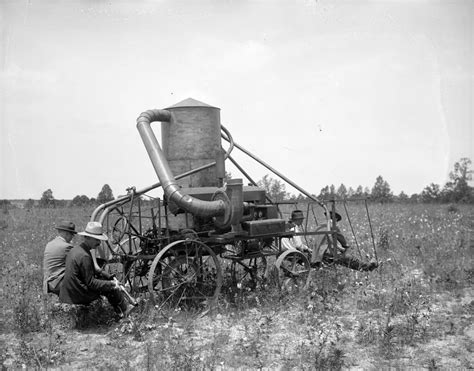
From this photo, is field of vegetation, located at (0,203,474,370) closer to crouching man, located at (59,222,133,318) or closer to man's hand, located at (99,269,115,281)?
crouching man, located at (59,222,133,318)

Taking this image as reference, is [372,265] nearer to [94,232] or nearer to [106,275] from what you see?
[106,275]

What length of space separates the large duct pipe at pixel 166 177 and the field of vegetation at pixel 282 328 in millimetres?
1648

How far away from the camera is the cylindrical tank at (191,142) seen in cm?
914

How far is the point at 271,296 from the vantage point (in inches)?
331

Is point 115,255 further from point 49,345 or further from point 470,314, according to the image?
point 470,314

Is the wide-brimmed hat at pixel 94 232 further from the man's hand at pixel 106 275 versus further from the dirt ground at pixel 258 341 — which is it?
the dirt ground at pixel 258 341

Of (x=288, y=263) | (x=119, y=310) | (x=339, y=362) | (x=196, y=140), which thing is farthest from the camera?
(x=288, y=263)

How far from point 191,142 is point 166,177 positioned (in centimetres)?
129

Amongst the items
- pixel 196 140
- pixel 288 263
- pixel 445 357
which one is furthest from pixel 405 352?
pixel 196 140

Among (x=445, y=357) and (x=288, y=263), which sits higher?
(x=288, y=263)

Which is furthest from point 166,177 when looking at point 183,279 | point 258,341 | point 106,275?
point 258,341

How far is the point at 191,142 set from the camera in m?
9.16

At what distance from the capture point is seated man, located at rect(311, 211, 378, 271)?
9906mm

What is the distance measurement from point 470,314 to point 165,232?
17.7ft
